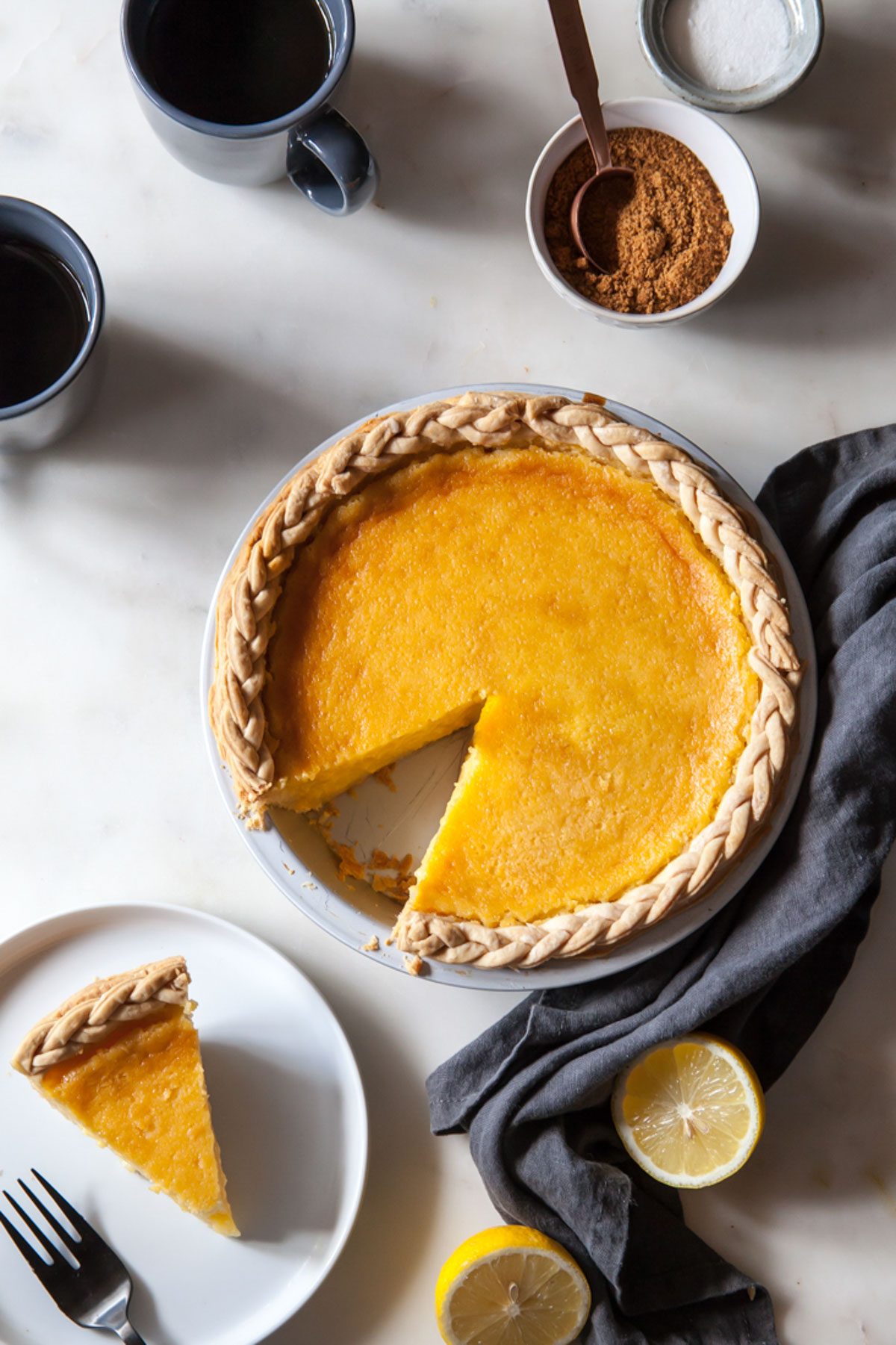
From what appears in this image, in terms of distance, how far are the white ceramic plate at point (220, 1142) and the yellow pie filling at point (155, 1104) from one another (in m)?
0.10

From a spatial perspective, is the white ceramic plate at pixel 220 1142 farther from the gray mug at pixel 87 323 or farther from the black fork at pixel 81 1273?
the gray mug at pixel 87 323

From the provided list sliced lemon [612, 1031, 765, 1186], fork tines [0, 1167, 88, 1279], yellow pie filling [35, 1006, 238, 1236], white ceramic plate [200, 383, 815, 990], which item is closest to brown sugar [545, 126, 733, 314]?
white ceramic plate [200, 383, 815, 990]

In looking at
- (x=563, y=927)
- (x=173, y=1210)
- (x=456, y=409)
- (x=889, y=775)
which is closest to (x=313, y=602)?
(x=456, y=409)

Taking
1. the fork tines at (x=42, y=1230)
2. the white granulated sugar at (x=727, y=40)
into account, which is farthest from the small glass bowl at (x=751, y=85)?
the fork tines at (x=42, y=1230)

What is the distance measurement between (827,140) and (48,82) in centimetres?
170

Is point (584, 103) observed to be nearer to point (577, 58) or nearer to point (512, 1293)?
point (577, 58)

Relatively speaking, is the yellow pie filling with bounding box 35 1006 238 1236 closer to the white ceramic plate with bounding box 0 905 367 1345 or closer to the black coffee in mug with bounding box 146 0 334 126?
the white ceramic plate with bounding box 0 905 367 1345

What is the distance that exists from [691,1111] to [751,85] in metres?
2.08

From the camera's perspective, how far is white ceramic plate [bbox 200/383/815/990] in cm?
196

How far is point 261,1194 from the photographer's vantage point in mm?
2170

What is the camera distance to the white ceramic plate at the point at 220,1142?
212 cm

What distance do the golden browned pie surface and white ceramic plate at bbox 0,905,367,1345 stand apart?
0.45 meters

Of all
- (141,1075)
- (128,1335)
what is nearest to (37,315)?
(141,1075)

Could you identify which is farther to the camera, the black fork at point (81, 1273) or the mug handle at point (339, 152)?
the black fork at point (81, 1273)
